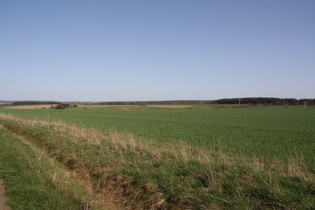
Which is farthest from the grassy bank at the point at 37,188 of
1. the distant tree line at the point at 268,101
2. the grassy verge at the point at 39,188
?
the distant tree line at the point at 268,101

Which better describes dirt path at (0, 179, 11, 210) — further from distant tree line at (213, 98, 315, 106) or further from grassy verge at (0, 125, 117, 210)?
distant tree line at (213, 98, 315, 106)

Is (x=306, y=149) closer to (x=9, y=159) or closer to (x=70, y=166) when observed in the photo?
(x=70, y=166)

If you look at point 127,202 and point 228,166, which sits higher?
point 228,166

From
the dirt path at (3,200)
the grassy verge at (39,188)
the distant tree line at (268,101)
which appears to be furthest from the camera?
the distant tree line at (268,101)

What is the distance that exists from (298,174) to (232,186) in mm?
1827

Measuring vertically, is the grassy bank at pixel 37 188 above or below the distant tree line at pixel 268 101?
below

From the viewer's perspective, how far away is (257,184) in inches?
214

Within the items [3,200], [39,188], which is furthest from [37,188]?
[3,200]

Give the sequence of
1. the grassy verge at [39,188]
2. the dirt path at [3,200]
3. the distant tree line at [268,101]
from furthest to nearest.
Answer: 1. the distant tree line at [268,101]
2. the grassy verge at [39,188]
3. the dirt path at [3,200]

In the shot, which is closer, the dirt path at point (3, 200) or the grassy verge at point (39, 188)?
the dirt path at point (3, 200)

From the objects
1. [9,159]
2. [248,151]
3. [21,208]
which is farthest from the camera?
[248,151]

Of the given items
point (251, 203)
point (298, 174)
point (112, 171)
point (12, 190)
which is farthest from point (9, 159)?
point (298, 174)

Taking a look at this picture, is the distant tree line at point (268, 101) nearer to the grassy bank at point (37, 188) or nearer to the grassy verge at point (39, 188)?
the grassy verge at point (39, 188)

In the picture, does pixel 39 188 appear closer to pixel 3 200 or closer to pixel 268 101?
pixel 3 200
